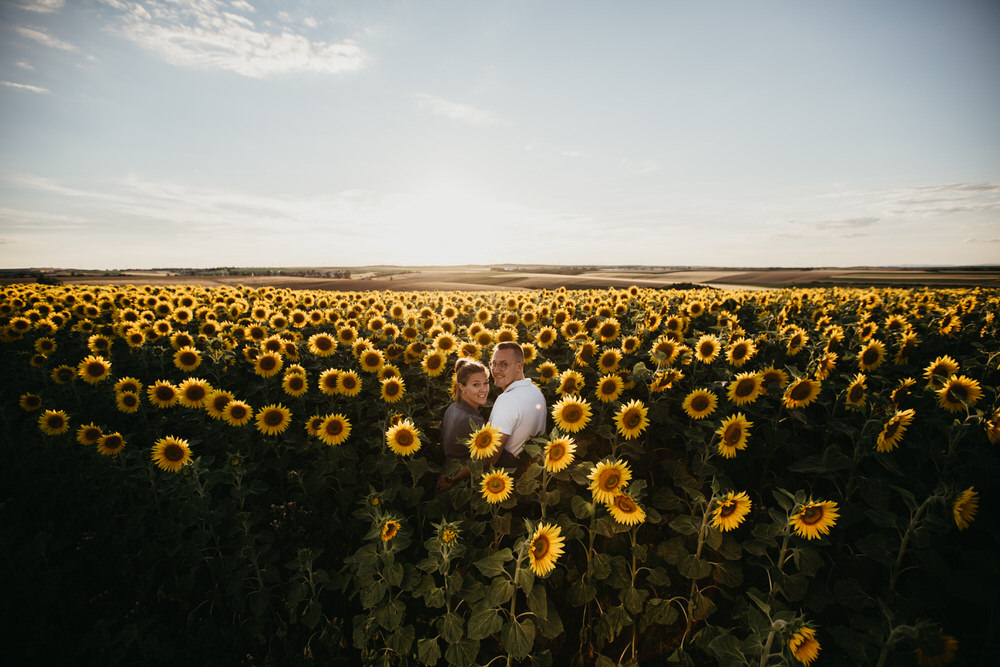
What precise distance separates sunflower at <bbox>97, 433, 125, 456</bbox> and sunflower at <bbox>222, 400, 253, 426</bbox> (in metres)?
0.96

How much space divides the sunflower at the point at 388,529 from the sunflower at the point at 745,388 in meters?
3.34

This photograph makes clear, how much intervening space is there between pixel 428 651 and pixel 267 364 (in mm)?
4355

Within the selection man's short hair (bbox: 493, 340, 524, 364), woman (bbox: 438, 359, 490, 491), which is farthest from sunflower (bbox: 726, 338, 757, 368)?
woman (bbox: 438, 359, 490, 491)

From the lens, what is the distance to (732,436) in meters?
3.44

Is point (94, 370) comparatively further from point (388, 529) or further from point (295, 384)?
point (388, 529)

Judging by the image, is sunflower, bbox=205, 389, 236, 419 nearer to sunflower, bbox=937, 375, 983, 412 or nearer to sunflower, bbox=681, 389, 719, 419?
sunflower, bbox=681, 389, 719, 419

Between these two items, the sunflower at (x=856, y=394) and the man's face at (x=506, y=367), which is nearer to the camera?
the sunflower at (x=856, y=394)

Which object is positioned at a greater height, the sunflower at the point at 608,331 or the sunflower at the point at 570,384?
the sunflower at the point at 608,331

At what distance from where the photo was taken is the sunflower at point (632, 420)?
370 centimetres

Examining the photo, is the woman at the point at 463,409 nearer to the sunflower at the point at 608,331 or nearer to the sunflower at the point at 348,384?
the sunflower at the point at 348,384

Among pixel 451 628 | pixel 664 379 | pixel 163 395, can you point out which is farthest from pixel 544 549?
pixel 163 395

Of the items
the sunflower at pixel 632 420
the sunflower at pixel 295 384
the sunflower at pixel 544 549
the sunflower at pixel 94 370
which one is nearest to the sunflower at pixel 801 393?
the sunflower at pixel 632 420

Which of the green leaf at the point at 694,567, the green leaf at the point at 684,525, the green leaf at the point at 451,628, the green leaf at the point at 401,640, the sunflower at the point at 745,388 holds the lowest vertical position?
the green leaf at the point at 401,640

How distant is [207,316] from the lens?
8.49 metres
